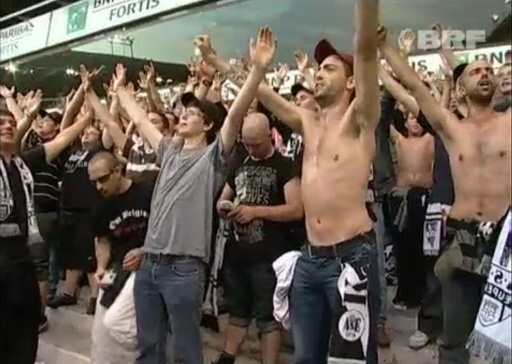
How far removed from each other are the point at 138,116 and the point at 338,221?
5.22 ft

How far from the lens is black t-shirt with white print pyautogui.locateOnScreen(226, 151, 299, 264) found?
5.15 metres

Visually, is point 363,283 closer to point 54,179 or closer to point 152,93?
point 152,93

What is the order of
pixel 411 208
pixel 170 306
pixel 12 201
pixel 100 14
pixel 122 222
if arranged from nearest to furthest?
pixel 170 306 → pixel 12 201 → pixel 122 222 → pixel 411 208 → pixel 100 14

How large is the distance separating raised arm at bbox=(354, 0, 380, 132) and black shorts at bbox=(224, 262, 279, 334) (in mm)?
1489

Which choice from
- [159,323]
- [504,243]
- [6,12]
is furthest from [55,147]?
[6,12]

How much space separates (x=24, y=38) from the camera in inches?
412

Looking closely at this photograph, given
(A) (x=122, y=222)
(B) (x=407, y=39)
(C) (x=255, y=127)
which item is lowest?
(A) (x=122, y=222)

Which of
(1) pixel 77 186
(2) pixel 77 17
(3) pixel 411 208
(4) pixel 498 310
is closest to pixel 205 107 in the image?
(3) pixel 411 208

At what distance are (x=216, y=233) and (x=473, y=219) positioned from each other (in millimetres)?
2126

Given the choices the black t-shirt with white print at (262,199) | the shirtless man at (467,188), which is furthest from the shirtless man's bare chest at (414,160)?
the shirtless man at (467,188)

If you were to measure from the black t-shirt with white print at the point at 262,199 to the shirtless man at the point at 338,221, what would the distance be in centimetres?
92

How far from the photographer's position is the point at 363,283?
390cm

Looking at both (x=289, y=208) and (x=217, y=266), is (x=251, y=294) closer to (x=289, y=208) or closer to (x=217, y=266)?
(x=217, y=266)

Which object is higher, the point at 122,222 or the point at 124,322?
the point at 122,222
